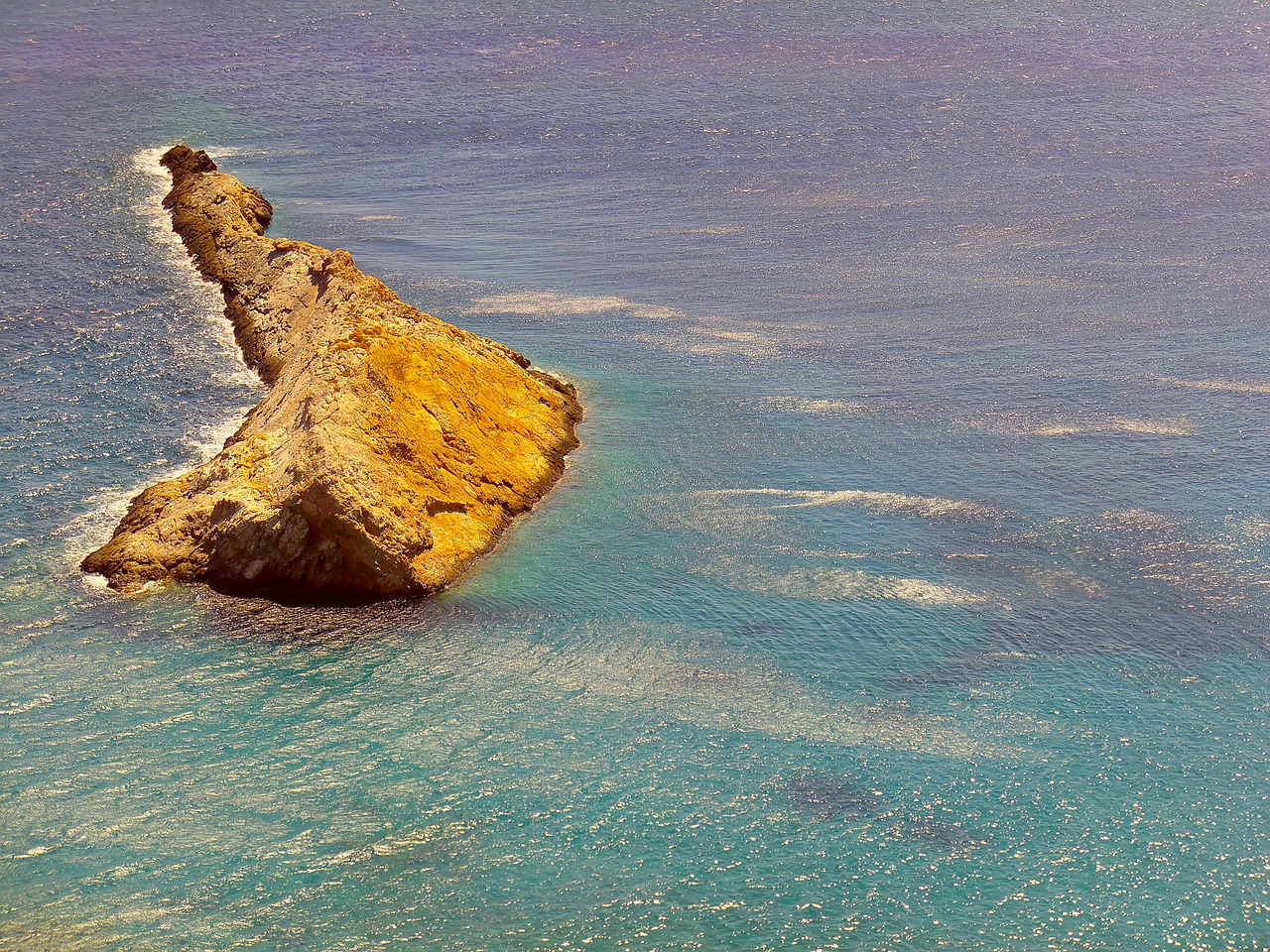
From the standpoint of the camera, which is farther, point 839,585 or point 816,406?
point 816,406

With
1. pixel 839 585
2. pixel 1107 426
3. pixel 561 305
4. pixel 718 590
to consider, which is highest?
pixel 561 305

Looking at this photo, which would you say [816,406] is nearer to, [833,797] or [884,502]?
[884,502]

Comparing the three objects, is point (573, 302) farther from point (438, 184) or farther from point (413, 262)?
point (438, 184)

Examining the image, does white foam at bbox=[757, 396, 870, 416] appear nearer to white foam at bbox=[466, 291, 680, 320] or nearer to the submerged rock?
white foam at bbox=[466, 291, 680, 320]

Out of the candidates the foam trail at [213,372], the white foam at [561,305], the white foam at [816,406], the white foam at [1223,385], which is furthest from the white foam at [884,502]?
the white foam at [561,305]

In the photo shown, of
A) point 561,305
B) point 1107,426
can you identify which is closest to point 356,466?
point 561,305

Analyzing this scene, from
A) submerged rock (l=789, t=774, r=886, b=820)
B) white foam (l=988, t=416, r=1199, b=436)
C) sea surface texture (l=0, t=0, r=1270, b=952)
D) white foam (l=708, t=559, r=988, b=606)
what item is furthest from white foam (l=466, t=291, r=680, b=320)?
submerged rock (l=789, t=774, r=886, b=820)
